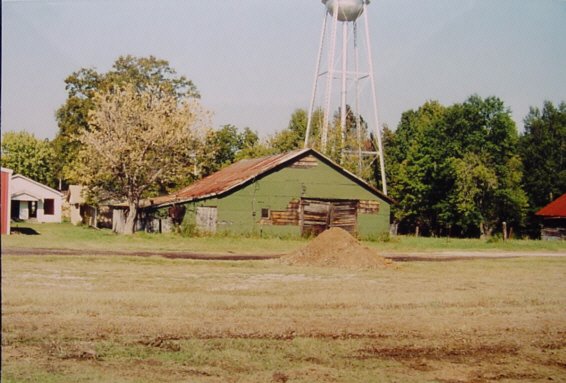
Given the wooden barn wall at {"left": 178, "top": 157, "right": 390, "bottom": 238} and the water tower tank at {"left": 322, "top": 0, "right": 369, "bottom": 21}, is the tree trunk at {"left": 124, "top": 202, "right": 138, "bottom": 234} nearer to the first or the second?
the wooden barn wall at {"left": 178, "top": 157, "right": 390, "bottom": 238}

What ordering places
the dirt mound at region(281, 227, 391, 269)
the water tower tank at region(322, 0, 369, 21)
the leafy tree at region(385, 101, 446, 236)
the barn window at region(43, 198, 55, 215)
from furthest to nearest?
the barn window at region(43, 198, 55, 215)
the leafy tree at region(385, 101, 446, 236)
the water tower tank at region(322, 0, 369, 21)
the dirt mound at region(281, 227, 391, 269)

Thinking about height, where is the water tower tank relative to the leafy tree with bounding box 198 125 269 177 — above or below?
above

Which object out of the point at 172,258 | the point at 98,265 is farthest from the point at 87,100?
the point at 98,265

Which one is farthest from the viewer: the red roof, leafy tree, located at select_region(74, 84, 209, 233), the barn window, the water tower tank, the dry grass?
the barn window

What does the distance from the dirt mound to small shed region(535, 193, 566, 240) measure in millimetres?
23898

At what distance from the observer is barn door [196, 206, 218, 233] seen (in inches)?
1454

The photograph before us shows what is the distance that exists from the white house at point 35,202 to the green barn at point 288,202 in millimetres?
17948

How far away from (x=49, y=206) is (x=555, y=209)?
140 ft

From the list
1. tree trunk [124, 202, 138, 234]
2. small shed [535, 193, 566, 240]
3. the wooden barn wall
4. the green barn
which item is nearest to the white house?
the green barn

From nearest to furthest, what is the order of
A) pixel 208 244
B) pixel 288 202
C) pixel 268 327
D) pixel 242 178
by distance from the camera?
1. pixel 268 327
2. pixel 208 244
3. pixel 242 178
4. pixel 288 202

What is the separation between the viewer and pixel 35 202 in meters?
Result: 59.4

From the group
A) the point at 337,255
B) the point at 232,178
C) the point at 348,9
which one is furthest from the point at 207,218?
the point at 348,9

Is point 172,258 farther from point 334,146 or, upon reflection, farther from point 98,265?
point 334,146

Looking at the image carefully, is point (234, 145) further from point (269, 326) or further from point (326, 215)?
point (269, 326)
